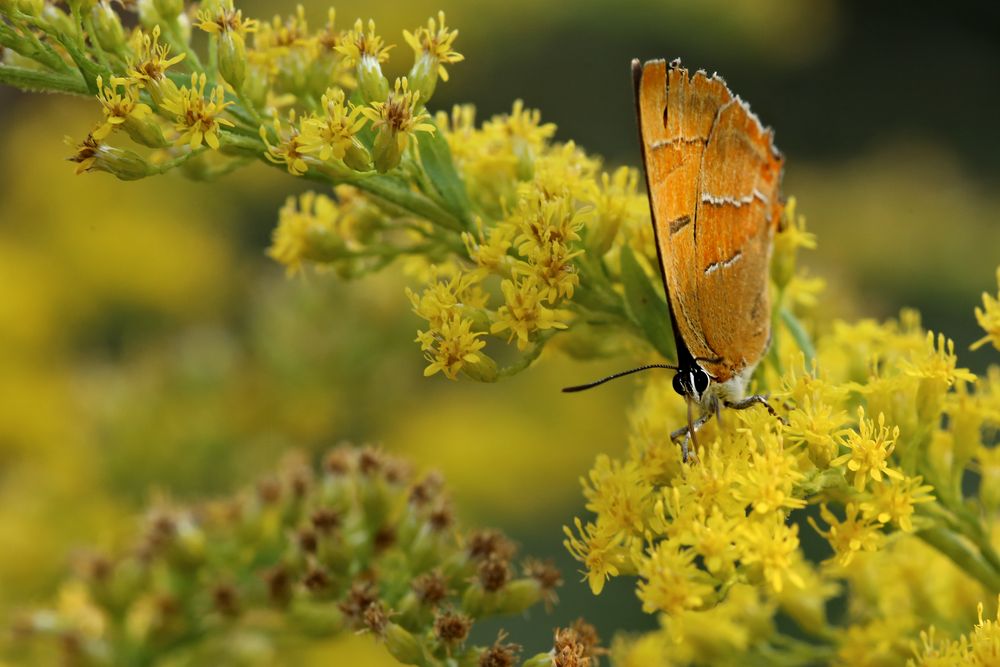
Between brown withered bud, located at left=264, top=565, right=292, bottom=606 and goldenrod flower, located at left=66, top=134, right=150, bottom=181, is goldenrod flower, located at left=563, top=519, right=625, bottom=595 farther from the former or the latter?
goldenrod flower, located at left=66, top=134, right=150, bottom=181

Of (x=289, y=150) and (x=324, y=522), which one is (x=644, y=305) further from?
(x=324, y=522)

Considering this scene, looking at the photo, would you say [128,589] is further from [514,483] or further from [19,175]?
[19,175]

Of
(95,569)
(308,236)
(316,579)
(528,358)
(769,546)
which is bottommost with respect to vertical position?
(95,569)

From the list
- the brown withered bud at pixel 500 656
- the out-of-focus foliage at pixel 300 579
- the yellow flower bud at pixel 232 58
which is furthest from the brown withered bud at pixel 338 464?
the yellow flower bud at pixel 232 58

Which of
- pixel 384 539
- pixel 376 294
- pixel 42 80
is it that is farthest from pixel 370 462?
pixel 376 294

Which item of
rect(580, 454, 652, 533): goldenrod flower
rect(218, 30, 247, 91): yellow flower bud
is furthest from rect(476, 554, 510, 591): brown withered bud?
rect(218, 30, 247, 91): yellow flower bud

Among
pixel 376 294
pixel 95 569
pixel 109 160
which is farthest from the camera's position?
pixel 376 294

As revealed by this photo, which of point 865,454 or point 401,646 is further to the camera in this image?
point 401,646
